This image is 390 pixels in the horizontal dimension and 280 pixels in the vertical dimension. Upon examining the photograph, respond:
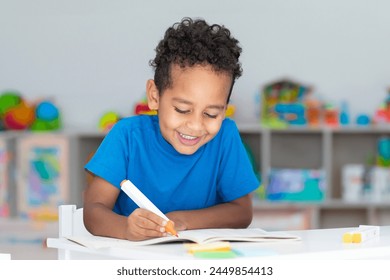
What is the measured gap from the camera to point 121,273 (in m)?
0.94

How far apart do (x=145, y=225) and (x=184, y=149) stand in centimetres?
36

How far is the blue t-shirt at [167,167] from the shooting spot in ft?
5.26

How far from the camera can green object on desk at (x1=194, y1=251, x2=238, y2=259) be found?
1.04 metres

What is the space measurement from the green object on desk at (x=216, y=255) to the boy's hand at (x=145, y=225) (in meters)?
0.14

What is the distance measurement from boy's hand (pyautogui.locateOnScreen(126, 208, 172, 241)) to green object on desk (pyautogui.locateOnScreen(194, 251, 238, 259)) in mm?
143

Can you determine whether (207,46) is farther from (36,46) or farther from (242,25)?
(36,46)

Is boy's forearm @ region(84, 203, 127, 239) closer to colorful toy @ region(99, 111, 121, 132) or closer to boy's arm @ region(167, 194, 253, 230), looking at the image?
boy's arm @ region(167, 194, 253, 230)

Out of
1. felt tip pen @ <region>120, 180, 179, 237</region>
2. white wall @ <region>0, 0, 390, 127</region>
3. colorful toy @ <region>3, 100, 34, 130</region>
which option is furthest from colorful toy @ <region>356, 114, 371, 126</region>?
felt tip pen @ <region>120, 180, 179, 237</region>

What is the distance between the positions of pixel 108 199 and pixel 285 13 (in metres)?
3.21

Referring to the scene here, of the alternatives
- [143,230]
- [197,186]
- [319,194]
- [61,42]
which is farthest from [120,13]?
[143,230]

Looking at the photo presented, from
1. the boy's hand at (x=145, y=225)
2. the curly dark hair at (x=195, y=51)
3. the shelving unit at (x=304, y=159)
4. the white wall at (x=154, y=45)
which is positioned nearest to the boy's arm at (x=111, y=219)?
the boy's hand at (x=145, y=225)

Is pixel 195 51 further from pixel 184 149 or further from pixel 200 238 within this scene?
pixel 200 238

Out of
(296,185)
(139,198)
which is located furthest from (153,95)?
(296,185)

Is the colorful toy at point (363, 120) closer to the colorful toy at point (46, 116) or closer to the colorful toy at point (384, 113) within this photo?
the colorful toy at point (384, 113)
